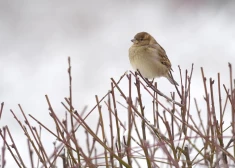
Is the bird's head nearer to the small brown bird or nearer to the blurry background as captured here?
the small brown bird

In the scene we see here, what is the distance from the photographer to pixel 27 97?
4.58 m

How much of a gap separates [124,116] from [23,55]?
185cm

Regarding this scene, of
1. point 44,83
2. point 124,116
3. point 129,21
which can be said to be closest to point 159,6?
point 129,21

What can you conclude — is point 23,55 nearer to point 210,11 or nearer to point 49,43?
point 49,43

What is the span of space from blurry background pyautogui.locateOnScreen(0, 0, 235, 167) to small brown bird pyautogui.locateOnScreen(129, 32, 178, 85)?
2116 mm

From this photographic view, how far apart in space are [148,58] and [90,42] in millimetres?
3880

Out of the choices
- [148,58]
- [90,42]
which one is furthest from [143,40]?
[90,42]

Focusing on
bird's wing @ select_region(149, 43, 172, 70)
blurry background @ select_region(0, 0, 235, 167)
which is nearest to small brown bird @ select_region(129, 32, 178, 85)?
bird's wing @ select_region(149, 43, 172, 70)

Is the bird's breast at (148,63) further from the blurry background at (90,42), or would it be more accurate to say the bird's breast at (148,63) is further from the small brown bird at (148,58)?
the blurry background at (90,42)

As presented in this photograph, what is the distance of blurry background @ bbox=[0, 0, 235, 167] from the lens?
466 cm

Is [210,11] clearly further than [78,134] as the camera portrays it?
Yes

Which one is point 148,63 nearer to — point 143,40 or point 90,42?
point 143,40

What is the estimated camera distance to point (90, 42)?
228 inches

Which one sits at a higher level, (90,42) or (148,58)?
(90,42)
